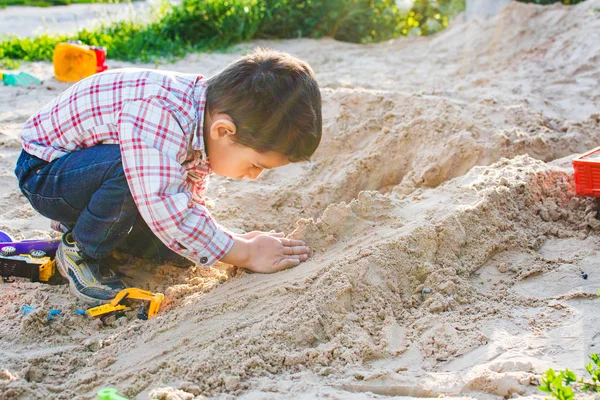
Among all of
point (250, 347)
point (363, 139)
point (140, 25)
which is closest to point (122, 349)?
point (250, 347)

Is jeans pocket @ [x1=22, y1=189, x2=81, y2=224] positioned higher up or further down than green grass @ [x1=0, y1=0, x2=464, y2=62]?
further down

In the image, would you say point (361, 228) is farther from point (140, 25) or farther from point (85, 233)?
point (140, 25)

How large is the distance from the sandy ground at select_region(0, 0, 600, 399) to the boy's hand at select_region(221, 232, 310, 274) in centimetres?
5

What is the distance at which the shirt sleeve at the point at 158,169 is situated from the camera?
7.13 ft

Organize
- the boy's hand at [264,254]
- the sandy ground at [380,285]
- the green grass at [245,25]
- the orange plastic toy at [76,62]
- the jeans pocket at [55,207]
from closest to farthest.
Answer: the sandy ground at [380,285] < the boy's hand at [264,254] < the jeans pocket at [55,207] < the orange plastic toy at [76,62] < the green grass at [245,25]

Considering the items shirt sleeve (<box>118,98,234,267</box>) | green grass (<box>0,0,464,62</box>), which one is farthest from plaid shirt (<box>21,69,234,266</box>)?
green grass (<box>0,0,464,62</box>)

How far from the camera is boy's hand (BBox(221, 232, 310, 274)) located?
238 cm

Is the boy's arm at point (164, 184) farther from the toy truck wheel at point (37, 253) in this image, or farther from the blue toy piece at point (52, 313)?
the toy truck wheel at point (37, 253)

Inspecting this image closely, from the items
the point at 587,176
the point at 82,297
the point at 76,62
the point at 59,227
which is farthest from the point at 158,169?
the point at 76,62

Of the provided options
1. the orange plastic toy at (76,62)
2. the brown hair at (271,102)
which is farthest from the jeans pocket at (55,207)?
the orange plastic toy at (76,62)

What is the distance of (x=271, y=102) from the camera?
215 centimetres

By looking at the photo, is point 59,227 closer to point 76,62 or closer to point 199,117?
point 199,117

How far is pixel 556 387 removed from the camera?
1.45 m

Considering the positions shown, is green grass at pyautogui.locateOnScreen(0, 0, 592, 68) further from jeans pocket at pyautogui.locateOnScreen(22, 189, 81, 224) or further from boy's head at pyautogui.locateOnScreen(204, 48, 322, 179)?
boy's head at pyautogui.locateOnScreen(204, 48, 322, 179)
